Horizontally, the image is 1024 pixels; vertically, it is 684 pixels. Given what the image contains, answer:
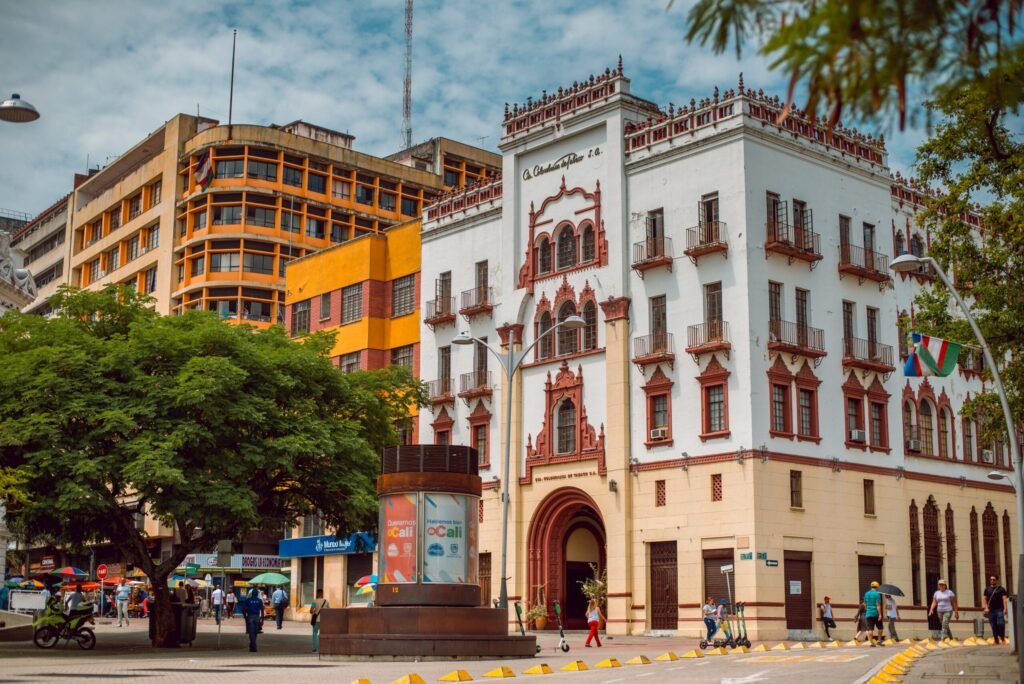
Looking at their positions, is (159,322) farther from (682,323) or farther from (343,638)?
(682,323)

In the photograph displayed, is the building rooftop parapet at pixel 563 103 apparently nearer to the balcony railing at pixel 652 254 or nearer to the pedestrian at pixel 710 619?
the balcony railing at pixel 652 254

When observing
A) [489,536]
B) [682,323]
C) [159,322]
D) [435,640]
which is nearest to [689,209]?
[682,323]

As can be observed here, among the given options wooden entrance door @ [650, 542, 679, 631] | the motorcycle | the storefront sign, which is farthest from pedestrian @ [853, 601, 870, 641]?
the storefront sign

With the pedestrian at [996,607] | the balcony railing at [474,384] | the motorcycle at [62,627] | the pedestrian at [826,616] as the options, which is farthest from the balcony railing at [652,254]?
the motorcycle at [62,627]

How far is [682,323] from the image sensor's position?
149 ft

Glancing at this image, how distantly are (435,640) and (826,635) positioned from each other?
759 inches

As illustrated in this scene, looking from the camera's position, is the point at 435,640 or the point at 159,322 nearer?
the point at 435,640

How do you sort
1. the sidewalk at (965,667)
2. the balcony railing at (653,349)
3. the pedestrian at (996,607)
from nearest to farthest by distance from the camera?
the sidewalk at (965,667)
the pedestrian at (996,607)
the balcony railing at (653,349)

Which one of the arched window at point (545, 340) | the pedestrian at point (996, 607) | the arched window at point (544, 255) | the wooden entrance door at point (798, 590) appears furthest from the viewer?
the arched window at point (544, 255)

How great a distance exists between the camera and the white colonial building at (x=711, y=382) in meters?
43.3

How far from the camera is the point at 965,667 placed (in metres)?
21.9

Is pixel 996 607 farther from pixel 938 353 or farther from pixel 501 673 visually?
pixel 501 673

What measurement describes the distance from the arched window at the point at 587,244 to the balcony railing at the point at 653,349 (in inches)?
164

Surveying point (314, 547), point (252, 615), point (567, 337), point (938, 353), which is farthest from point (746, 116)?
point (314, 547)
